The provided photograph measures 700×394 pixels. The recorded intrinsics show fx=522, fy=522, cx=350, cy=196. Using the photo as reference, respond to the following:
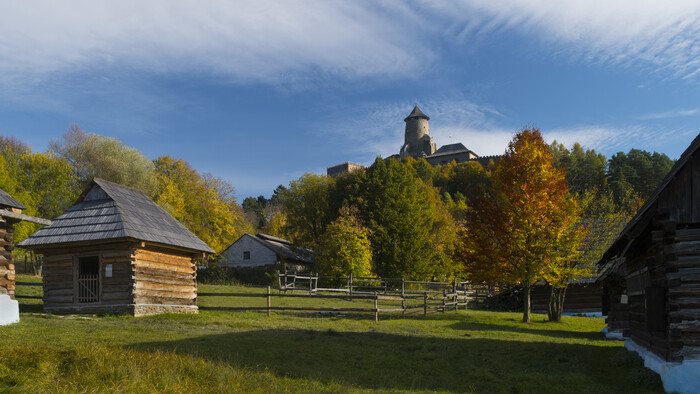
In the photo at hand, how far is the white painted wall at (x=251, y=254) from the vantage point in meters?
50.6

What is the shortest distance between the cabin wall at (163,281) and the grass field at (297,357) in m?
1.43

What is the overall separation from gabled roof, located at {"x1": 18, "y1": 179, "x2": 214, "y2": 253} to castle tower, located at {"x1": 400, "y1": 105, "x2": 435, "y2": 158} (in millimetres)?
110930

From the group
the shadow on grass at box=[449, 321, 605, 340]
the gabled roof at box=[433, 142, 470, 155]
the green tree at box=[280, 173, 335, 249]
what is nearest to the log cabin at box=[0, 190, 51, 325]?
the shadow on grass at box=[449, 321, 605, 340]

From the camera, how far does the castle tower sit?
436 feet

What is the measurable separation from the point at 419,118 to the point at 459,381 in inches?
5037

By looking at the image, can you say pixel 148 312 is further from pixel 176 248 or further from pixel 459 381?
pixel 459 381

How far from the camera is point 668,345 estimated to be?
10484 mm

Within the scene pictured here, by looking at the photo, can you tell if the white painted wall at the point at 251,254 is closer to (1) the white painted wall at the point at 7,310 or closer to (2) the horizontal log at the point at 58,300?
(2) the horizontal log at the point at 58,300

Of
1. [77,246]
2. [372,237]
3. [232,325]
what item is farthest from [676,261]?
[372,237]

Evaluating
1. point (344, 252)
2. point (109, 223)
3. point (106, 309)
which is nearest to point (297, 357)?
point (106, 309)

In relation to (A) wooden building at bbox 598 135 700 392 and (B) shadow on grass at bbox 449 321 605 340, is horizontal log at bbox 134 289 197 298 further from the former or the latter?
(A) wooden building at bbox 598 135 700 392

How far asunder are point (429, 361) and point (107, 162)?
38085 millimetres

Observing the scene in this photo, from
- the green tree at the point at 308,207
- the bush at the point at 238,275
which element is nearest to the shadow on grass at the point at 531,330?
the bush at the point at 238,275

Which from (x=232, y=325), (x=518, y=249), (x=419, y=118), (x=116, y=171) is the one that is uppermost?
(x=419, y=118)
